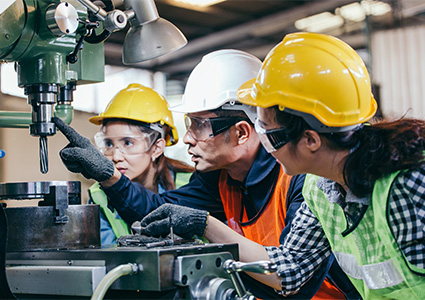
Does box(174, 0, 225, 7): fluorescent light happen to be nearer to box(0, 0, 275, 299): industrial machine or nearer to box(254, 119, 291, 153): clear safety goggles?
box(0, 0, 275, 299): industrial machine

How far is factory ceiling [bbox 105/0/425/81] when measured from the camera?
418 centimetres

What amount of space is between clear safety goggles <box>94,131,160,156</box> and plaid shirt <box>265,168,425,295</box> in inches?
42.6

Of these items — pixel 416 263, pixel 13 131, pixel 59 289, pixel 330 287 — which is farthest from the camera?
pixel 13 131

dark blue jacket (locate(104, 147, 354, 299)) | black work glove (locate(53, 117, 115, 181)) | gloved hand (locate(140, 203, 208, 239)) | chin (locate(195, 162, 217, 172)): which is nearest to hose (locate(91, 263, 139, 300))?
gloved hand (locate(140, 203, 208, 239))

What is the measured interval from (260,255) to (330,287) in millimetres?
375

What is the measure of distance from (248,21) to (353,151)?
3424 mm

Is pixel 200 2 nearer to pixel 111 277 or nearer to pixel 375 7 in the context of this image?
pixel 375 7

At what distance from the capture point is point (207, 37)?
15.4 ft

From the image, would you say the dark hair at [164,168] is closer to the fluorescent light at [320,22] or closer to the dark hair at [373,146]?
the dark hair at [373,146]

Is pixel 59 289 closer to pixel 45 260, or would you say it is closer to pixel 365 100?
pixel 45 260

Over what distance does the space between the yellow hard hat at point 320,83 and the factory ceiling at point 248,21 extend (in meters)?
2.75

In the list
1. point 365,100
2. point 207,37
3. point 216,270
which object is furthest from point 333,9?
point 216,270

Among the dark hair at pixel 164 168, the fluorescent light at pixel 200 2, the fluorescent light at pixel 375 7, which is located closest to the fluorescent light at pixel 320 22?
the fluorescent light at pixel 375 7

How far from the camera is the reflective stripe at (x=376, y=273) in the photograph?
4.07 ft
